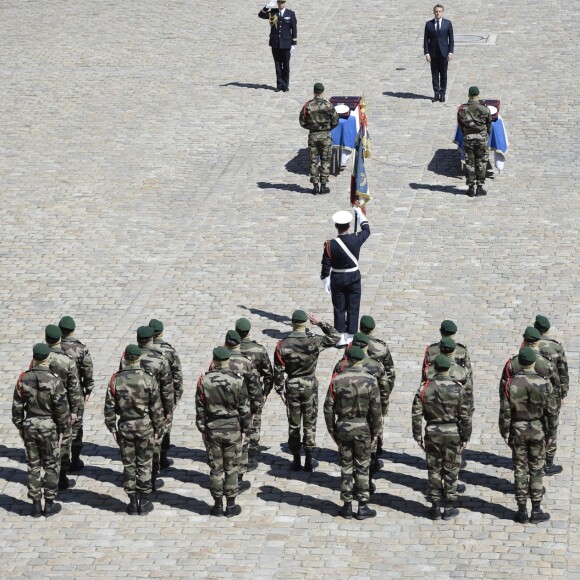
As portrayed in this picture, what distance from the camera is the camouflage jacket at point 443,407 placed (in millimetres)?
12977

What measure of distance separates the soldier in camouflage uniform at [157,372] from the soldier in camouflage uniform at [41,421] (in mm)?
923

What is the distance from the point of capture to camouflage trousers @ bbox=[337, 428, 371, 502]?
1316cm

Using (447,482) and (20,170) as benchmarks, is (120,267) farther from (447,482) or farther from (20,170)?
(447,482)

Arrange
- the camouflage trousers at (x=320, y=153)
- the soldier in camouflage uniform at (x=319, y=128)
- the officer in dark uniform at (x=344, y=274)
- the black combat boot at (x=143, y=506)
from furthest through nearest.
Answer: the camouflage trousers at (x=320, y=153) → the soldier in camouflage uniform at (x=319, y=128) → the officer in dark uniform at (x=344, y=274) → the black combat boot at (x=143, y=506)

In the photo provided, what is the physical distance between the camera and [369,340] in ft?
45.8

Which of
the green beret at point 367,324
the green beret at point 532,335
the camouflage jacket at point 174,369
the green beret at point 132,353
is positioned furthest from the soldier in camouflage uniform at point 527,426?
the green beret at point 132,353

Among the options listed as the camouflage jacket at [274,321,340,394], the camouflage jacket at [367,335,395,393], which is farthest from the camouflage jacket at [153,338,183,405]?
the camouflage jacket at [367,335,395,393]

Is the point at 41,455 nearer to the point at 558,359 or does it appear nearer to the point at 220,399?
the point at 220,399

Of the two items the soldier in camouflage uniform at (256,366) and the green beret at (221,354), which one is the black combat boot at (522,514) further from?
the green beret at (221,354)

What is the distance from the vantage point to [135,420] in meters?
13.4

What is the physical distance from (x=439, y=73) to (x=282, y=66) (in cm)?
309

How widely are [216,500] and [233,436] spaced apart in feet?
2.34

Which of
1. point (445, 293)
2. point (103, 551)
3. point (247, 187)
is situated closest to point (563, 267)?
point (445, 293)

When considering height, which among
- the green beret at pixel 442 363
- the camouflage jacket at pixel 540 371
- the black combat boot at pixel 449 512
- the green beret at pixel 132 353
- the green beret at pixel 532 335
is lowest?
the black combat boot at pixel 449 512
